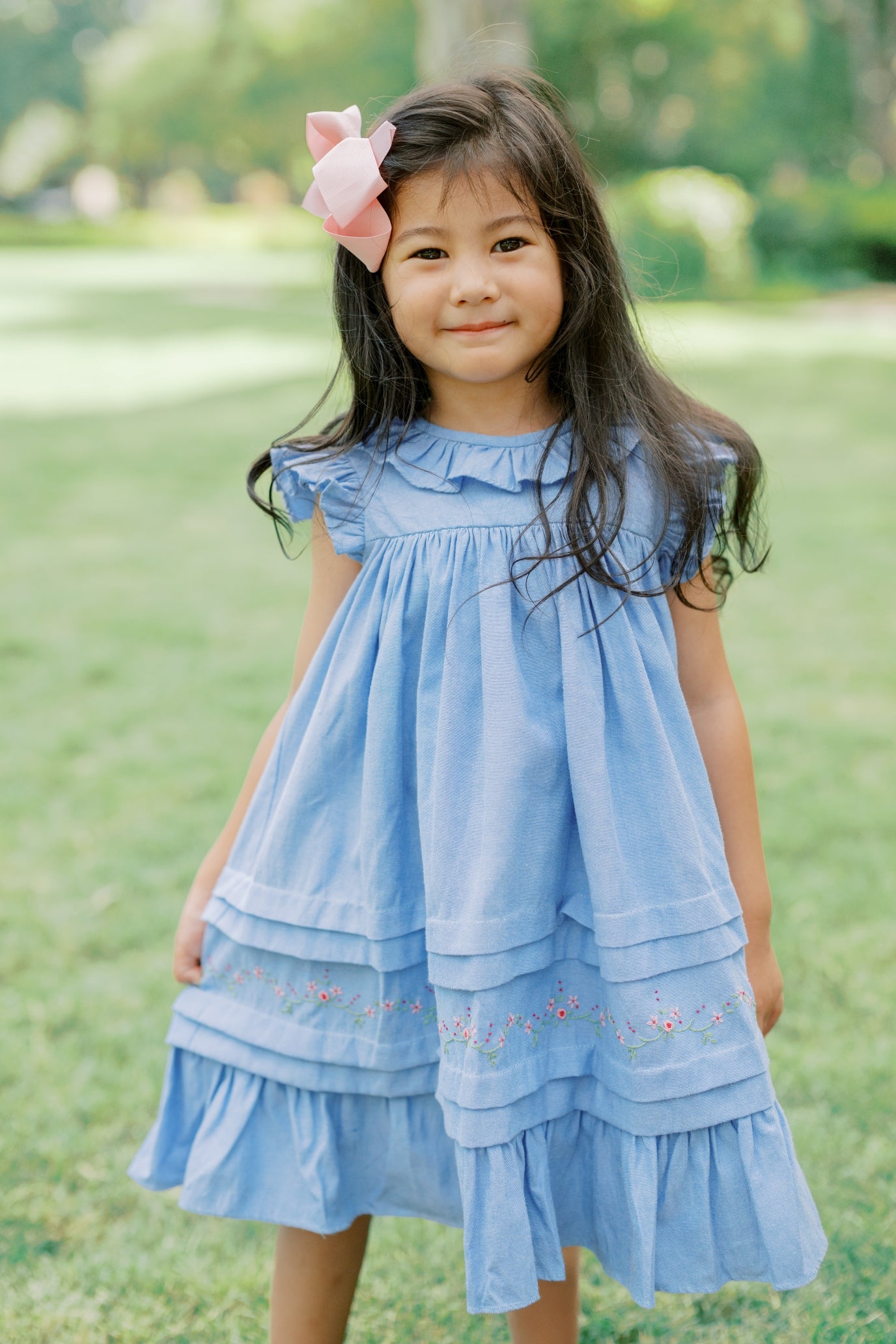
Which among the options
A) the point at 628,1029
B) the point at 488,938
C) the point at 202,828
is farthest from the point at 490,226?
the point at 202,828

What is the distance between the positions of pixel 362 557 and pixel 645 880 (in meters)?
0.45

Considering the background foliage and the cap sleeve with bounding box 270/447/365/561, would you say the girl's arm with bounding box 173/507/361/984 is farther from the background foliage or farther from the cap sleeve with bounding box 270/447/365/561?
the background foliage

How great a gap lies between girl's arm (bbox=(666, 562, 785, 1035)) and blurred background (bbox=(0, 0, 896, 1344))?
405 mm

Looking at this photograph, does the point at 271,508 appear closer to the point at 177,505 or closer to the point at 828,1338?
the point at 828,1338

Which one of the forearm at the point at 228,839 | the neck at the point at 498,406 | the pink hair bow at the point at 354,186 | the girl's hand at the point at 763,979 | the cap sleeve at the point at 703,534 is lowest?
the girl's hand at the point at 763,979

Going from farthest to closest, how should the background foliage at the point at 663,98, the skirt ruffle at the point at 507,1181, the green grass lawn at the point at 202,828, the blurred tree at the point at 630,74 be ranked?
the blurred tree at the point at 630,74, the background foliage at the point at 663,98, the green grass lawn at the point at 202,828, the skirt ruffle at the point at 507,1181

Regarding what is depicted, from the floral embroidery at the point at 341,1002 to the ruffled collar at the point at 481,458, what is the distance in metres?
0.55

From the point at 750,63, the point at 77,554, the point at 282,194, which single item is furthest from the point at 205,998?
the point at 282,194

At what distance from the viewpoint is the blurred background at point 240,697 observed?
6.11 feet

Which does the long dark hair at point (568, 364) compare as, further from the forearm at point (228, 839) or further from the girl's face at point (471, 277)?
the forearm at point (228, 839)

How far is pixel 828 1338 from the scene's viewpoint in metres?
1.74

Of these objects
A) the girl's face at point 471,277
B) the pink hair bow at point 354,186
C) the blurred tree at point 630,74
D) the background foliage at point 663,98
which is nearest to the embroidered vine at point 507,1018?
the girl's face at point 471,277

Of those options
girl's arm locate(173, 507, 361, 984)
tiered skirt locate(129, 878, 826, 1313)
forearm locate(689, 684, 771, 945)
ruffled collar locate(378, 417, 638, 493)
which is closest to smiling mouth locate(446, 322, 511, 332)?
ruffled collar locate(378, 417, 638, 493)

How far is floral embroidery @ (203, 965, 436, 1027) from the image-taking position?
1.42m
